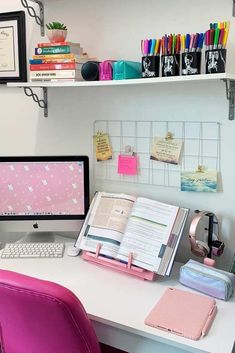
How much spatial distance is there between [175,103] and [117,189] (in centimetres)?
49

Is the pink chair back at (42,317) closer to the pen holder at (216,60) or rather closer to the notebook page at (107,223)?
the notebook page at (107,223)

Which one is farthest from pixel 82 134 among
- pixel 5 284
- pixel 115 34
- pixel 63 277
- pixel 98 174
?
pixel 5 284

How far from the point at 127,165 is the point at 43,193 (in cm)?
41

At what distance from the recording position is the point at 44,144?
2010 mm

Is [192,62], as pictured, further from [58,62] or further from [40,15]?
[40,15]

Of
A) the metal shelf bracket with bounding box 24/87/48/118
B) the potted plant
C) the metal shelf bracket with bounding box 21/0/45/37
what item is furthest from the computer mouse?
the metal shelf bracket with bounding box 21/0/45/37

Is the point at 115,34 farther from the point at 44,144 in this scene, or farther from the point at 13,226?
the point at 13,226

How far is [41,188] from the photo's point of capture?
5.91 feet

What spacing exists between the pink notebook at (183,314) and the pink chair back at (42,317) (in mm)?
222

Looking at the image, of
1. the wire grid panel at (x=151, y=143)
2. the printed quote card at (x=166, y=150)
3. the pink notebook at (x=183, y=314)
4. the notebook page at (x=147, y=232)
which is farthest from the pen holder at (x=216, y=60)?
the pink notebook at (x=183, y=314)

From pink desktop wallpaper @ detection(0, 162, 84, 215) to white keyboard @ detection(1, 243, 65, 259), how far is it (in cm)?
15

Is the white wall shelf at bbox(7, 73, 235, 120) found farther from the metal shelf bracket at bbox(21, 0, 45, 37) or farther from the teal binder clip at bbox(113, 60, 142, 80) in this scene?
the metal shelf bracket at bbox(21, 0, 45, 37)

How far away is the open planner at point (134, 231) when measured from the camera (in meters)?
1.50

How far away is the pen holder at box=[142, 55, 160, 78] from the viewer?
1466 millimetres
